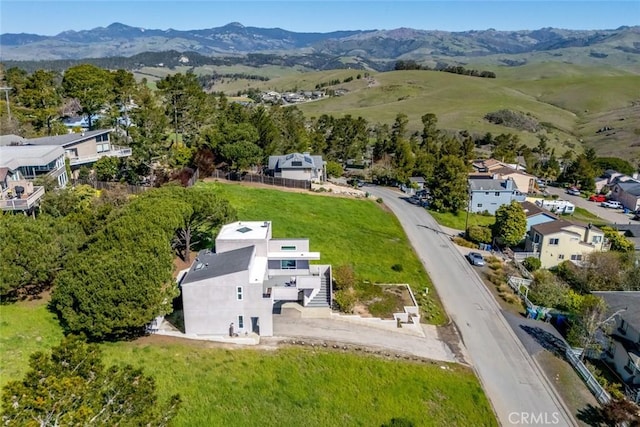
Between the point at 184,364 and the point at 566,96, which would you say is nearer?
the point at 184,364

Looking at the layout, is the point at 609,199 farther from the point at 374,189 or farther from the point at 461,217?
the point at 374,189

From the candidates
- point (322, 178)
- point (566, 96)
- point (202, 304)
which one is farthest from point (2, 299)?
point (566, 96)

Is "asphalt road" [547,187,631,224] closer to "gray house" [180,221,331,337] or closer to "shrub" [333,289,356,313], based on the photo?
"shrub" [333,289,356,313]

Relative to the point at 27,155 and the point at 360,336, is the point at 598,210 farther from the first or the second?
the point at 27,155

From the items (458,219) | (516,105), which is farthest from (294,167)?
(516,105)

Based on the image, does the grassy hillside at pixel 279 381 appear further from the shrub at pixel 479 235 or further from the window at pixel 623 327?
the shrub at pixel 479 235

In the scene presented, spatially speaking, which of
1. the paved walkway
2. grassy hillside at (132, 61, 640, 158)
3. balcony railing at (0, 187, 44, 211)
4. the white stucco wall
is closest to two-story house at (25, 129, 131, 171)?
balcony railing at (0, 187, 44, 211)
